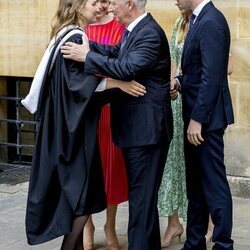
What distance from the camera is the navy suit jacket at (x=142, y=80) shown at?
461 cm

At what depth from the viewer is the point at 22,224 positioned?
6.31m

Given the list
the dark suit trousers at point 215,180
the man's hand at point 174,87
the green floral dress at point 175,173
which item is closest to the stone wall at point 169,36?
the green floral dress at point 175,173

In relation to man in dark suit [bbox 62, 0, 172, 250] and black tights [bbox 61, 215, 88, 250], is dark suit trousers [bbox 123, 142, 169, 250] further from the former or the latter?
black tights [bbox 61, 215, 88, 250]

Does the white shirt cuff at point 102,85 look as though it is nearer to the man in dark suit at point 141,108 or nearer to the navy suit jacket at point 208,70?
the man in dark suit at point 141,108

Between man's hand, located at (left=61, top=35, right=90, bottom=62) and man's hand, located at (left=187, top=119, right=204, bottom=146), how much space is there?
786mm

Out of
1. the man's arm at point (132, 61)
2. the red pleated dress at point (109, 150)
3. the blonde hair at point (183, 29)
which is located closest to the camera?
the man's arm at point (132, 61)

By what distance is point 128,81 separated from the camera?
465 cm

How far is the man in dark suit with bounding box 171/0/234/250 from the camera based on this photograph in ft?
15.7

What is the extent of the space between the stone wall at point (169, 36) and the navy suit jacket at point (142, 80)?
7.04 ft

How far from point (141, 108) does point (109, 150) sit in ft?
2.55

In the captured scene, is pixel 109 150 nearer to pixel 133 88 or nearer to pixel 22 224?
pixel 133 88

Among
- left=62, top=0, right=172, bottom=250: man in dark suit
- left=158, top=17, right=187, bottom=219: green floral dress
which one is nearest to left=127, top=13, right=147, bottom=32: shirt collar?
left=62, top=0, right=172, bottom=250: man in dark suit

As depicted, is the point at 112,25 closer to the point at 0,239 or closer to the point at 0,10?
the point at 0,239

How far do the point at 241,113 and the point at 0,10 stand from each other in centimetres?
274
